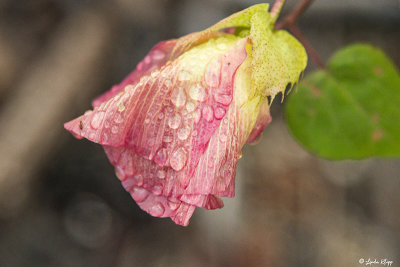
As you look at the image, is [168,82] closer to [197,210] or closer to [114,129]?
[114,129]

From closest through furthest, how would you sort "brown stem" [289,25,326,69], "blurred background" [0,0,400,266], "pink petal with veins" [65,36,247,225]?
"pink petal with veins" [65,36,247,225] → "brown stem" [289,25,326,69] → "blurred background" [0,0,400,266]

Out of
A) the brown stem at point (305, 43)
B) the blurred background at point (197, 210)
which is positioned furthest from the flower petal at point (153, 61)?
the blurred background at point (197, 210)

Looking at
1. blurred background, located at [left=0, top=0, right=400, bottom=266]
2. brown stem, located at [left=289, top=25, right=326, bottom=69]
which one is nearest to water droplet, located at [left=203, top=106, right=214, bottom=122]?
brown stem, located at [left=289, top=25, right=326, bottom=69]

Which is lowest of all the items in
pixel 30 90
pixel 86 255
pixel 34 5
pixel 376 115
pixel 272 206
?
pixel 272 206

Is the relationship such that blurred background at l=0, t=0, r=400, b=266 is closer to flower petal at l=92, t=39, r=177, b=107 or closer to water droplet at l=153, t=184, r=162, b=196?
flower petal at l=92, t=39, r=177, b=107

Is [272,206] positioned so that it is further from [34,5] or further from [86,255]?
[34,5]

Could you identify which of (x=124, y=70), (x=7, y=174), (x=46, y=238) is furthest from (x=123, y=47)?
(x=46, y=238)
